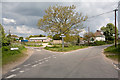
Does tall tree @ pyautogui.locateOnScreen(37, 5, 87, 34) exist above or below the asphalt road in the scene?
above

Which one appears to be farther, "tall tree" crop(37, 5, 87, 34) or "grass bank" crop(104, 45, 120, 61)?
"tall tree" crop(37, 5, 87, 34)

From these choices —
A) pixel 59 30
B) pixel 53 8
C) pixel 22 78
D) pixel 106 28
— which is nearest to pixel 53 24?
pixel 59 30

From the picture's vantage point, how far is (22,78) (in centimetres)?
536

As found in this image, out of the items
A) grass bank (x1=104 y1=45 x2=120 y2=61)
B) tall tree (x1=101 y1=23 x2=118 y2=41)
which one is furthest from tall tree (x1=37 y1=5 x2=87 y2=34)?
tall tree (x1=101 y1=23 x2=118 y2=41)

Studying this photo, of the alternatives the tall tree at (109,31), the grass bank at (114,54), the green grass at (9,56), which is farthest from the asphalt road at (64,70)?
the tall tree at (109,31)

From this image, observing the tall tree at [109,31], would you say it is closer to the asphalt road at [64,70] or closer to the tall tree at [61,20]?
the tall tree at [61,20]

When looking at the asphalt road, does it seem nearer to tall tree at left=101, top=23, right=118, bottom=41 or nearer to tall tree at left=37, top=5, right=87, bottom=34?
tall tree at left=37, top=5, right=87, bottom=34

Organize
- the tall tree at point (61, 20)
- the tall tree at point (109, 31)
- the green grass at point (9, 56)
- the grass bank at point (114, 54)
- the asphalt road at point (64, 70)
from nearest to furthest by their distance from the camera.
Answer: the asphalt road at point (64, 70) → the green grass at point (9, 56) → the grass bank at point (114, 54) → the tall tree at point (61, 20) → the tall tree at point (109, 31)

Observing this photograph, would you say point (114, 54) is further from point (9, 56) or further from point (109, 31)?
point (109, 31)

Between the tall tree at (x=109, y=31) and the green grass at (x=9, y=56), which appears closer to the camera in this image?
the green grass at (x=9, y=56)

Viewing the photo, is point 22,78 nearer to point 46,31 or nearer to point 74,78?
point 74,78

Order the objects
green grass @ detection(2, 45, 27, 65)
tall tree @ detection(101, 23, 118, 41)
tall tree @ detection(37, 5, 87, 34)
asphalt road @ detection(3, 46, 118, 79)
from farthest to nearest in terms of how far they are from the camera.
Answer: tall tree @ detection(101, 23, 118, 41) < tall tree @ detection(37, 5, 87, 34) < green grass @ detection(2, 45, 27, 65) < asphalt road @ detection(3, 46, 118, 79)

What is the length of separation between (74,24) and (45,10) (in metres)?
7.52

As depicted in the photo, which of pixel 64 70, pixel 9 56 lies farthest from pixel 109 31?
pixel 64 70
